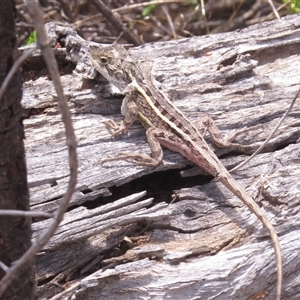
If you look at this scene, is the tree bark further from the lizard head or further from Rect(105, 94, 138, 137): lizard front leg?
the lizard head

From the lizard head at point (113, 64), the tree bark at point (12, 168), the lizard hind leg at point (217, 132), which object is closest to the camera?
the tree bark at point (12, 168)

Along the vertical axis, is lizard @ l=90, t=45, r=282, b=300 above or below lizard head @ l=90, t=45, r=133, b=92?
below

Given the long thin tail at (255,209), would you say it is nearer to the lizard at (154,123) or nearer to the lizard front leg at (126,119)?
the lizard at (154,123)

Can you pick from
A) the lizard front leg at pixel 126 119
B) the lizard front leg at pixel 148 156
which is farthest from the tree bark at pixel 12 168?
the lizard front leg at pixel 126 119

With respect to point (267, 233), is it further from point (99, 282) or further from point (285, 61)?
point (285, 61)

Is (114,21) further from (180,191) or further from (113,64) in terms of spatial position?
(180,191)

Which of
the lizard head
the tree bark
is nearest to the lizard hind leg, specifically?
the lizard head

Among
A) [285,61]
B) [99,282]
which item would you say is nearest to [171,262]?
[99,282]
